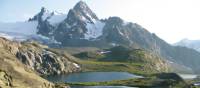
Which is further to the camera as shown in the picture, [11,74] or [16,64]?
[16,64]

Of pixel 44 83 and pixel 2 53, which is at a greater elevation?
pixel 2 53

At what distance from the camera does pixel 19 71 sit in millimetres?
39625

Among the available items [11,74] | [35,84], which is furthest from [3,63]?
[35,84]

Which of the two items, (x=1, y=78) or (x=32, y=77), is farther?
(x=32, y=77)

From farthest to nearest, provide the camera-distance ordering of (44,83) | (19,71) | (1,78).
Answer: (44,83), (19,71), (1,78)

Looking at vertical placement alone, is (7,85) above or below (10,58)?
below

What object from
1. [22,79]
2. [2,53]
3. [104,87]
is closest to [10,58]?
[2,53]

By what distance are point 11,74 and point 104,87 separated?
162m

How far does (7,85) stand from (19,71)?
3.23m

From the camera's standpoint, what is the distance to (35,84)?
4019 centimetres

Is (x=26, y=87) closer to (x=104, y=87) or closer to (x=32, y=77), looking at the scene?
(x=32, y=77)

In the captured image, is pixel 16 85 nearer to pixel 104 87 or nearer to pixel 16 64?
pixel 16 64

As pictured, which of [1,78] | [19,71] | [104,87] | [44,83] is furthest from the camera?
[104,87]

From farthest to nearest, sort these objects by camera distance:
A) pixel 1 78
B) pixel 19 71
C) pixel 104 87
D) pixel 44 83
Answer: pixel 104 87, pixel 44 83, pixel 19 71, pixel 1 78
